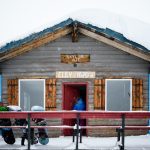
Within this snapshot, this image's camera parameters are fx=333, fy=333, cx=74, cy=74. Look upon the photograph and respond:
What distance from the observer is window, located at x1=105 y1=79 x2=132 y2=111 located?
14070 millimetres

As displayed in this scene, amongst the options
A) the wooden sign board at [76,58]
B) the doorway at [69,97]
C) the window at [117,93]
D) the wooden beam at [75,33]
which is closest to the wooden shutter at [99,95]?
the window at [117,93]

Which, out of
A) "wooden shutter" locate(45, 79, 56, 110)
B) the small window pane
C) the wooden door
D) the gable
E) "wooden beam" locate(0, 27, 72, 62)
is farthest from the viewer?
the small window pane

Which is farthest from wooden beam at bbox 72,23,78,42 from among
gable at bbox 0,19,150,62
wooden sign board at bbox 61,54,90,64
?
wooden sign board at bbox 61,54,90,64

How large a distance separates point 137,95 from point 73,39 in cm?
356

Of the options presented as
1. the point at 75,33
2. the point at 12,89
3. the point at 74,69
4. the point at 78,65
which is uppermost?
the point at 75,33

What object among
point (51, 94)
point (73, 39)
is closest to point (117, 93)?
point (51, 94)

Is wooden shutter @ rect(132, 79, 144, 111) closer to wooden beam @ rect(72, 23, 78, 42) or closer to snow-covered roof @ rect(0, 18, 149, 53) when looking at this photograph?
snow-covered roof @ rect(0, 18, 149, 53)

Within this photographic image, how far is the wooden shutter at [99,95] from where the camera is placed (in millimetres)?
13883

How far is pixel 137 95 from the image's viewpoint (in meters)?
13.8

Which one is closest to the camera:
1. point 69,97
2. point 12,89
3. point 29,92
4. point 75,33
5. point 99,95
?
point 75,33

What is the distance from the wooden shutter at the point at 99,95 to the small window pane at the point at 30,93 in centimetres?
245

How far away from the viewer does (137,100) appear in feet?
45.2

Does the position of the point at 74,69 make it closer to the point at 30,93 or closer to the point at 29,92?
the point at 29,92

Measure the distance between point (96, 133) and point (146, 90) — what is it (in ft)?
9.04
